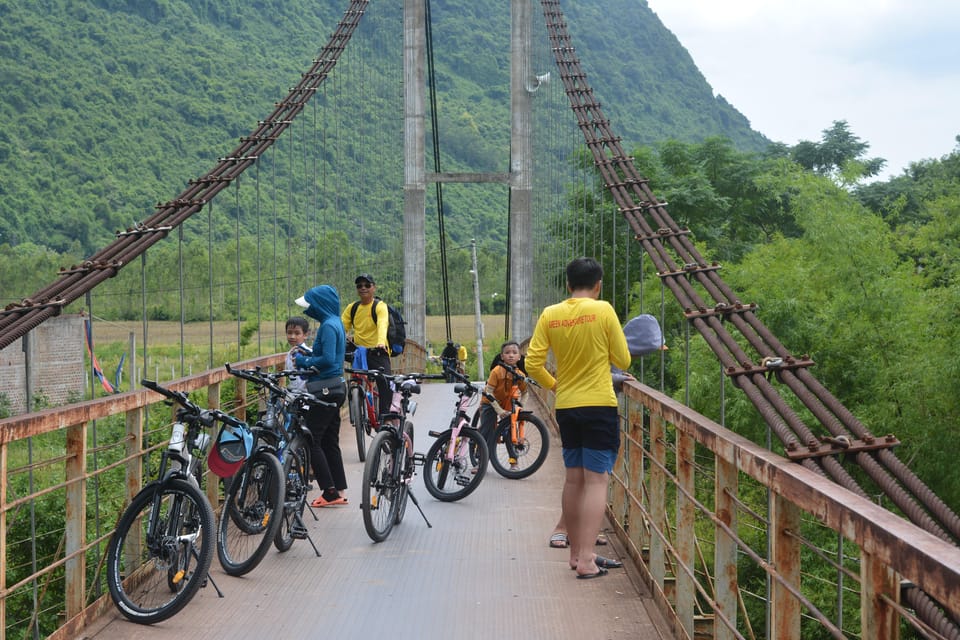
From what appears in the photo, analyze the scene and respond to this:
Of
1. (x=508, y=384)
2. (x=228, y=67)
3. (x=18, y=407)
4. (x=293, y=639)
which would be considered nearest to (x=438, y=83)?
(x=228, y=67)

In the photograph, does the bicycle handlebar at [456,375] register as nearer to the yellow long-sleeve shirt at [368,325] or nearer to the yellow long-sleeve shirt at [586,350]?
the yellow long-sleeve shirt at [368,325]

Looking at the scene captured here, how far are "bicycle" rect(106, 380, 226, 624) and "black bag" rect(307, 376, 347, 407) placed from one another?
160 centimetres

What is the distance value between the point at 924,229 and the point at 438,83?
32.9m

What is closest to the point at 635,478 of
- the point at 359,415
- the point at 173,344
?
the point at 359,415

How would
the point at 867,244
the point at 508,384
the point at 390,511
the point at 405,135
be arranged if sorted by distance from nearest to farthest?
the point at 390,511, the point at 508,384, the point at 405,135, the point at 867,244

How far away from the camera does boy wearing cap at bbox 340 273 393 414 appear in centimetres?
708

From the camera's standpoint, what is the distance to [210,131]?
45.5 m

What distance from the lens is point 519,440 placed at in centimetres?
683

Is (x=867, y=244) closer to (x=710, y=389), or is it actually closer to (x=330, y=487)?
(x=710, y=389)

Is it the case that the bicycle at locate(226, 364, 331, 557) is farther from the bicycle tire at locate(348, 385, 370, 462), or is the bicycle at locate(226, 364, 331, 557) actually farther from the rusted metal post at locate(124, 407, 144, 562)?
the bicycle tire at locate(348, 385, 370, 462)

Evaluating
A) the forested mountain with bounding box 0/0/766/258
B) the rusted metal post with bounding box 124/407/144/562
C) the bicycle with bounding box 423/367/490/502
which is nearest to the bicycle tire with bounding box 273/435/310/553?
A: the rusted metal post with bounding box 124/407/144/562

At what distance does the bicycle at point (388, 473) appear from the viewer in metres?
4.66

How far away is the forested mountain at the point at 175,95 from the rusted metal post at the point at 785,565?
119 feet

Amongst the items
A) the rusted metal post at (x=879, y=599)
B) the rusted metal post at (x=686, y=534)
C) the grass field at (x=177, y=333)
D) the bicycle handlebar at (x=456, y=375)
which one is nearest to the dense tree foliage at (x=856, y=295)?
the bicycle handlebar at (x=456, y=375)
